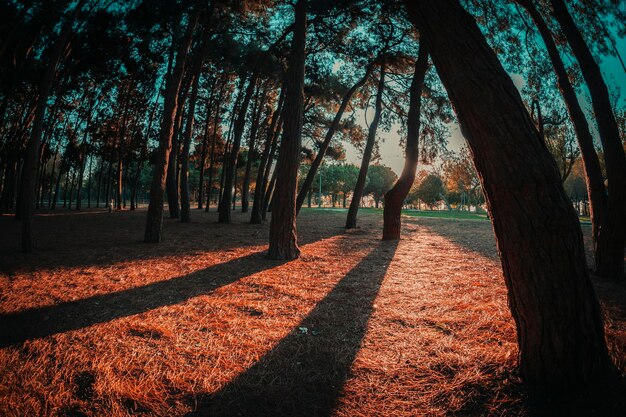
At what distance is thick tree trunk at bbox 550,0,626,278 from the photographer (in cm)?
466

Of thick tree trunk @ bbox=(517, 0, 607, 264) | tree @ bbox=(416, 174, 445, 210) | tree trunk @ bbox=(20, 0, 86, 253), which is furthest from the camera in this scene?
tree @ bbox=(416, 174, 445, 210)

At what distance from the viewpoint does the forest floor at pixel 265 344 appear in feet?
5.61

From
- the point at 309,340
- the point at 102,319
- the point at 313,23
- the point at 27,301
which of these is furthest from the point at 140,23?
the point at 309,340

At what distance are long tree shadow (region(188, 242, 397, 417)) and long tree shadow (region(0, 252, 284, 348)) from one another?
1858 millimetres

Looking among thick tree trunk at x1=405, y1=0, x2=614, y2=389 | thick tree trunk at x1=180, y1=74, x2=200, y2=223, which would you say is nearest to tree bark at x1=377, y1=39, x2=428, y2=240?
thick tree trunk at x1=405, y1=0, x2=614, y2=389

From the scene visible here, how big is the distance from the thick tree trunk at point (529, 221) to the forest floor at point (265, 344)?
25cm

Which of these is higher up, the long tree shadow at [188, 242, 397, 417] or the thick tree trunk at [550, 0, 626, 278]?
the thick tree trunk at [550, 0, 626, 278]

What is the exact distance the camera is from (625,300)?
3.74 metres

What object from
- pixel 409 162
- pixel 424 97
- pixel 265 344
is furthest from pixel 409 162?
pixel 265 344

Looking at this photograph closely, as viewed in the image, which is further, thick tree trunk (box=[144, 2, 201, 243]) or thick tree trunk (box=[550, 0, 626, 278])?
thick tree trunk (box=[144, 2, 201, 243])

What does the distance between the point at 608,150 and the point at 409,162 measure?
17.0 ft

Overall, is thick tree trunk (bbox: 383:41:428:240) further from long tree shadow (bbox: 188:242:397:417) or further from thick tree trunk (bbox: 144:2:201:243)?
thick tree trunk (bbox: 144:2:201:243)

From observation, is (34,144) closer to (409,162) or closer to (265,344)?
(265,344)

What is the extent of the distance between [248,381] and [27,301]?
3445 millimetres
